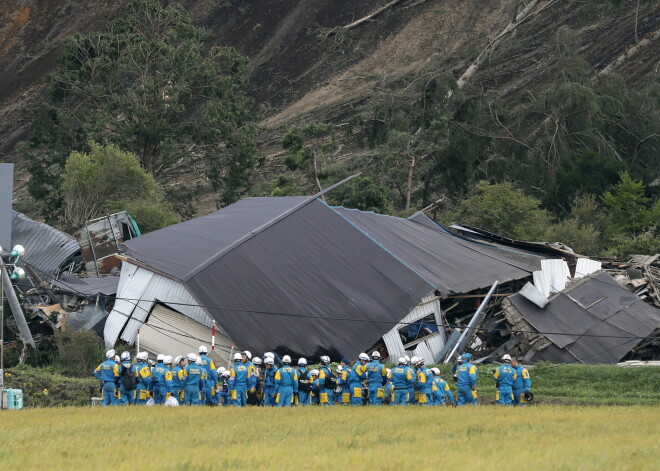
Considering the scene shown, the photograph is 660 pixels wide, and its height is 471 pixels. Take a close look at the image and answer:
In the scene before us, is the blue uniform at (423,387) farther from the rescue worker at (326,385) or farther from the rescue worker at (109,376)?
the rescue worker at (109,376)

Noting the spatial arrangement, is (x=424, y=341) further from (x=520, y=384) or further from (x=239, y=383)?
(x=239, y=383)

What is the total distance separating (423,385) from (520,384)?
2265 millimetres

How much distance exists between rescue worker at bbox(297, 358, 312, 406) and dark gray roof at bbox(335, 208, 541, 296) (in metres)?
8.56

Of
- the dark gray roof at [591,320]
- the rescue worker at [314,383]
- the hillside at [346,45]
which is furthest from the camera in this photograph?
the hillside at [346,45]

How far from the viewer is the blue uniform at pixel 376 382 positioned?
2498 cm

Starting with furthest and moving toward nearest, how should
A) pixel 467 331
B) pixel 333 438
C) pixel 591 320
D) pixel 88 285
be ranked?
pixel 88 285 → pixel 591 320 → pixel 467 331 → pixel 333 438

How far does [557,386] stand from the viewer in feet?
93.5

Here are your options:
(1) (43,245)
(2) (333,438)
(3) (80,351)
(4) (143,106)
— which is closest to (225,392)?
(2) (333,438)

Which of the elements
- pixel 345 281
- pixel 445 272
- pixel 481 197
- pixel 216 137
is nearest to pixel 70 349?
pixel 345 281

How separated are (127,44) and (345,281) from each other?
37579mm

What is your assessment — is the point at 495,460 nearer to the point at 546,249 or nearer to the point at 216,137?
the point at 546,249

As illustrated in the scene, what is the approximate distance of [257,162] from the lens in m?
67.9

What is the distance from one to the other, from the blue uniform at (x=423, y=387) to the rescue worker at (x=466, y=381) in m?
0.68

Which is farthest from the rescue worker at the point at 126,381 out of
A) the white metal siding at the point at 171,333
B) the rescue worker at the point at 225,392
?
the white metal siding at the point at 171,333
